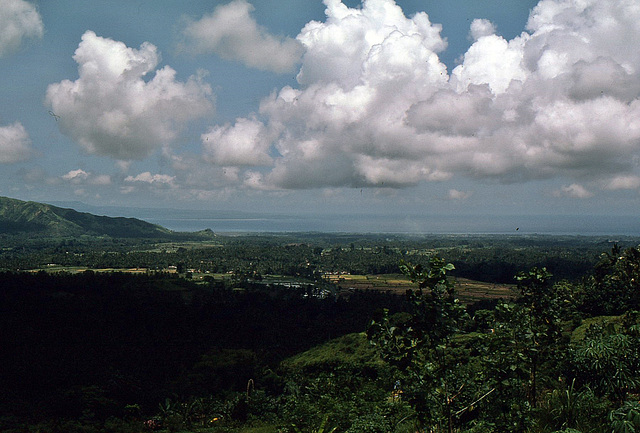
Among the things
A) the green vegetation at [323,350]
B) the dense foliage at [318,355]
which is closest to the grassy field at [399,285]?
the green vegetation at [323,350]

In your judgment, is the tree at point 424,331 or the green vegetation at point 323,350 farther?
the green vegetation at point 323,350

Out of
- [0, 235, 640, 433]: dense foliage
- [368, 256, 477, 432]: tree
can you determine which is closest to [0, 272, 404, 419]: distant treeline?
[0, 235, 640, 433]: dense foliage

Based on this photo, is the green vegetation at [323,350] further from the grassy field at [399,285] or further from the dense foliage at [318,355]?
the grassy field at [399,285]

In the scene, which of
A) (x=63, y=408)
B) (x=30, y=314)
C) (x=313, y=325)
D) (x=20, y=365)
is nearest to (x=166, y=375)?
(x=20, y=365)

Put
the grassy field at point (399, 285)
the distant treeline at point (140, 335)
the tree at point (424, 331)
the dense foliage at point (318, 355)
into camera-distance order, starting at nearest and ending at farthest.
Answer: the tree at point (424, 331) < the dense foliage at point (318, 355) < the distant treeline at point (140, 335) < the grassy field at point (399, 285)

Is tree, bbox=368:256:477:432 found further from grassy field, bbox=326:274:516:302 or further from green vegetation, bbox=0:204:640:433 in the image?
grassy field, bbox=326:274:516:302

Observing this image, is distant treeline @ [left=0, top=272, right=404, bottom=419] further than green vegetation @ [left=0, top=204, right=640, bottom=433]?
Yes

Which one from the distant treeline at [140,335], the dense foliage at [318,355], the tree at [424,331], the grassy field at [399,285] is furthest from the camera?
the grassy field at [399,285]

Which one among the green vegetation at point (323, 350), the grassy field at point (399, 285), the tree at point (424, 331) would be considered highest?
the tree at point (424, 331)

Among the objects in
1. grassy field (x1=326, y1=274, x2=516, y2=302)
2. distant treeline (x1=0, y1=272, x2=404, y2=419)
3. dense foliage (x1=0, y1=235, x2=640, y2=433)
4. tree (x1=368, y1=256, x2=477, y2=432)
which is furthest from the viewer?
grassy field (x1=326, y1=274, x2=516, y2=302)
